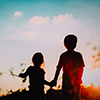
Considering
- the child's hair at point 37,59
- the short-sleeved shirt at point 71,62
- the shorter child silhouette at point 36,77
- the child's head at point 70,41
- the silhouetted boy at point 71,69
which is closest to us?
the silhouetted boy at point 71,69

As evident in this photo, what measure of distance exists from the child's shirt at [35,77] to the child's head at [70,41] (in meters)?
1.58

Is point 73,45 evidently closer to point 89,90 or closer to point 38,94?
point 38,94

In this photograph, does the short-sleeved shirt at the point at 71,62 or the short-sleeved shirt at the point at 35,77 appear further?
the short-sleeved shirt at the point at 35,77

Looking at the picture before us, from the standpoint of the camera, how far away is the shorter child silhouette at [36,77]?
547 cm

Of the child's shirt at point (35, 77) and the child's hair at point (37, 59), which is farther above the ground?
the child's hair at point (37, 59)

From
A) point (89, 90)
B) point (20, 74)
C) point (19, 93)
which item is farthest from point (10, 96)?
point (89, 90)

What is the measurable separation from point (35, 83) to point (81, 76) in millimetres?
1745

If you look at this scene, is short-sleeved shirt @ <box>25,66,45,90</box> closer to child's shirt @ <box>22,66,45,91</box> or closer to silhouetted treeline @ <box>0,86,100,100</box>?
child's shirt @ <box>22,66,45,91</box>

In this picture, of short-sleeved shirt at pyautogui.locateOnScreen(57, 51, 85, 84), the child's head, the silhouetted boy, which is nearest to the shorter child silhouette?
the silhouetted boy

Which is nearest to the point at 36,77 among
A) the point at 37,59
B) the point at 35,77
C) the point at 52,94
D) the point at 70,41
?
the point at 35,77

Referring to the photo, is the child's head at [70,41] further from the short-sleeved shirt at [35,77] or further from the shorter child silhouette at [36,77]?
the short-sleeved shirt at [35,77]

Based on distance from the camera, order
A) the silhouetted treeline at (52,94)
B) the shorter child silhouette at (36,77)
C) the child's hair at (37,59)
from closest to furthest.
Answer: the shorter child silhouette at (36,77) < the child's hair at (37,59) < the silhouetted treeline at (52,94)

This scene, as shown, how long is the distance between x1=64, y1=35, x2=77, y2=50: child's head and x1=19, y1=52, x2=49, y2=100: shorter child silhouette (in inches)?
52.5

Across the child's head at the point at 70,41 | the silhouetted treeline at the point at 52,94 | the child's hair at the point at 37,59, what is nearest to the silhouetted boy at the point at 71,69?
the child's head at the point at 70,41
